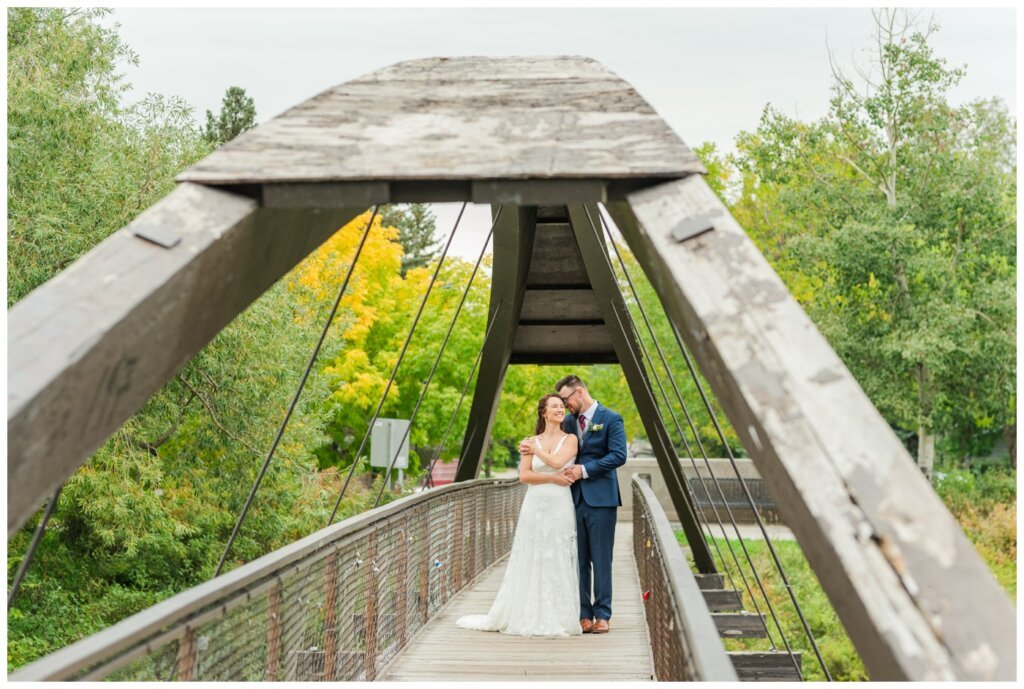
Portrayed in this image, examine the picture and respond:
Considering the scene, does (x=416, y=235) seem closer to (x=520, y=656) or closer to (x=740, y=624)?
(x=740, y=624)

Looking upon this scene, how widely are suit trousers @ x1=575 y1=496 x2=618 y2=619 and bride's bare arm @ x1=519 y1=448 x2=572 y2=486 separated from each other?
0.22 metres

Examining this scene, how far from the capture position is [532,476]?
23.9 ft

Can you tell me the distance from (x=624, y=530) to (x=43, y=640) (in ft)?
33.7

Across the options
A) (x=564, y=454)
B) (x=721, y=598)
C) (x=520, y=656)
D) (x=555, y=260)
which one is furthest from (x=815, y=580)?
(x=520, y=656)

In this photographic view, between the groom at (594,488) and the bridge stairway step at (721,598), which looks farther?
the bridge stairway step at (721,598)

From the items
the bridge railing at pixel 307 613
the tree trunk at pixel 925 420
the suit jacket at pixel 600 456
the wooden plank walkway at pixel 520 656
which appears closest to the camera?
the bridge railing at pixel 307 613

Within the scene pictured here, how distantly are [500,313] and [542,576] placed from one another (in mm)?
4655

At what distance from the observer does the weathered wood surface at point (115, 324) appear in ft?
9.29

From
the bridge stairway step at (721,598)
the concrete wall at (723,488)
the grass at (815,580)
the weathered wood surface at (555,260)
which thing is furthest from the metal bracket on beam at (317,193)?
the concrete wall at (723,488)

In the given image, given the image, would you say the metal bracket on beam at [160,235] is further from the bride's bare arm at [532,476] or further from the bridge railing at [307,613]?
the bride's bare arm at [532,476]

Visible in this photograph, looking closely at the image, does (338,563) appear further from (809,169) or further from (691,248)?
(809,169)

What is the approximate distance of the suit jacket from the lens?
700 cm

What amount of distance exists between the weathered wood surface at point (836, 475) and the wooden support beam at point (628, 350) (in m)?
6.21

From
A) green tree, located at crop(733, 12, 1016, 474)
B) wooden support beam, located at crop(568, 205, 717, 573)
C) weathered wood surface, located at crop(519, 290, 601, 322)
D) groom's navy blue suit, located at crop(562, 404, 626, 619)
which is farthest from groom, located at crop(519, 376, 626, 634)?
green tree, located at crop(733, 12, 1016, 474)
